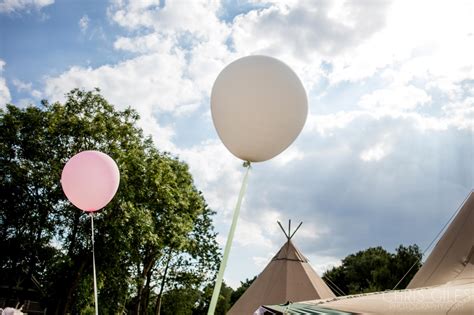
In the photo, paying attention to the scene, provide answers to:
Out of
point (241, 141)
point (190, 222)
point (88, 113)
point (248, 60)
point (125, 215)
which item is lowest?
point (241, 141)

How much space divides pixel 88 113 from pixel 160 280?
10.4m

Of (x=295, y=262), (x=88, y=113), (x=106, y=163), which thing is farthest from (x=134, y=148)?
(x=106, y=163)

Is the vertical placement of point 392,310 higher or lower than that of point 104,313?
lower

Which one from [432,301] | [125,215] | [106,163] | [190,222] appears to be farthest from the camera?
[190,222]

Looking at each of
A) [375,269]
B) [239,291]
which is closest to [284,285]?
[375,269]

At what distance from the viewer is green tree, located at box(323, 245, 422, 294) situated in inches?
1208

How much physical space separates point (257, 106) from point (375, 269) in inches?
1230

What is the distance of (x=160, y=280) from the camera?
73.6 ft

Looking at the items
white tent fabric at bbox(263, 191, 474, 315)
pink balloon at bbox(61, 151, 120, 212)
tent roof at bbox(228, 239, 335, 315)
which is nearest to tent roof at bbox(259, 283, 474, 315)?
white tent fabric at bbox(263, 191, 474, 315)

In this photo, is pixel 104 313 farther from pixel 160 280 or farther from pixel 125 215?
pixel 160 280

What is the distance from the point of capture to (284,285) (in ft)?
34.0

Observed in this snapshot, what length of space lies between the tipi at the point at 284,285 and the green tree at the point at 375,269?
18.9m

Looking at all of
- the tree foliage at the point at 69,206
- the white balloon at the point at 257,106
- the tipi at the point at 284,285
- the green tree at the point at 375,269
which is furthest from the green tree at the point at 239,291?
the white balloon at the point at 257,106

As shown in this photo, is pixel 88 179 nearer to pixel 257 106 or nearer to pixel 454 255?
pixel 257 106
